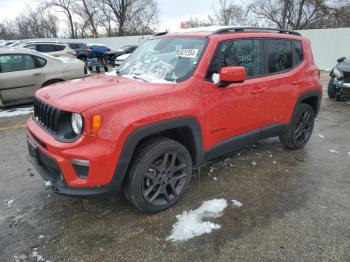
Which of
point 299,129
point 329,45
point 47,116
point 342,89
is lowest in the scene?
point 342,89

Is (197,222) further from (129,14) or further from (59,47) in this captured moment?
(129,14)

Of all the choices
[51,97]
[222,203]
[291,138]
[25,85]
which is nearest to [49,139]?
[51,97]

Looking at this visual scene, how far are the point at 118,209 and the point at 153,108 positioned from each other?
3.98ft

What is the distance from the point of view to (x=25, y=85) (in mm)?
7941

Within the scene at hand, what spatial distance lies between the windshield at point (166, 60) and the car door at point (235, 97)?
9.2 inches

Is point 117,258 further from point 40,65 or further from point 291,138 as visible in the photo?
point 40,65

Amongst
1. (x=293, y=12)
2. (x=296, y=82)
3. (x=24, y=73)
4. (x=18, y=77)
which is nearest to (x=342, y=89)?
(x=296, y=82)

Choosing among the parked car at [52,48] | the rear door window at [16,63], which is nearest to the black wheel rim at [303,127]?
the rear door window at [16,63]

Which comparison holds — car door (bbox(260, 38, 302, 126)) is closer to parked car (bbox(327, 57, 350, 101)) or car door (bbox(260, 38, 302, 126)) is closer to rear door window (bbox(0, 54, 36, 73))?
parked car (bbox(327, 57, 350, 101))

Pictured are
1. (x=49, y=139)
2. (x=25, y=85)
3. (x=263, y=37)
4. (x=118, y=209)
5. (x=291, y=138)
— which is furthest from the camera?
(x=25, y=85)

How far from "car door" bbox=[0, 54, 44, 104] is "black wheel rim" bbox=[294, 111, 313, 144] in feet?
21.1

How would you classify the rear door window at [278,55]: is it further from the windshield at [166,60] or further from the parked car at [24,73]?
the parked car at [24,73]

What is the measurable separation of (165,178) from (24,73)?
6.30 meters

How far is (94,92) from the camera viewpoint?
3.02m
